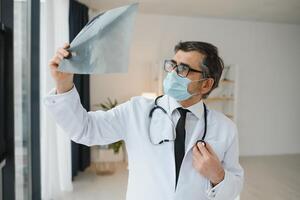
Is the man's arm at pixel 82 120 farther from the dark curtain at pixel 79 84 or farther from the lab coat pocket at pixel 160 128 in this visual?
the dark curtain at pixel 79 84

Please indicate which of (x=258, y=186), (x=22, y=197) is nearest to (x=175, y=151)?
(x=22, y=197)

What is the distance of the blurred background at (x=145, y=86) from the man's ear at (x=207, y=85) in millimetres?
1067

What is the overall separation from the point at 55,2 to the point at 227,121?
263 centimetres

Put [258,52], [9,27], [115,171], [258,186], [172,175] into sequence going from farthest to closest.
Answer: [258,52] < [115,171] < [258,186] < [9,27] < [172,175]

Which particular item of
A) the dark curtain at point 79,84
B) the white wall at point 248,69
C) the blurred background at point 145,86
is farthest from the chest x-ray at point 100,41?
the white wall at point 248,69

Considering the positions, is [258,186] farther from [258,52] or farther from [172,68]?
[172,68]

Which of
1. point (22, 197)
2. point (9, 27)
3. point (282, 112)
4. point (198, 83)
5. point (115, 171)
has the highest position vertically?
point (9, 27)

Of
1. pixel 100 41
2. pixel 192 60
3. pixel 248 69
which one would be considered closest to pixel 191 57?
pixel 192 60

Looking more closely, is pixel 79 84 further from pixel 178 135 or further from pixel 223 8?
pixel 178 135

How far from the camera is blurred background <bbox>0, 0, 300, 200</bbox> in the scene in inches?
91.7

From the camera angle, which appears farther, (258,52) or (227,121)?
(258,52)

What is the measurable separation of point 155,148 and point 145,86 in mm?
3705

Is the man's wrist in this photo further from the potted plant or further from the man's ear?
the potted plant

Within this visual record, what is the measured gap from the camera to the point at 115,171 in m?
4.09
